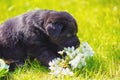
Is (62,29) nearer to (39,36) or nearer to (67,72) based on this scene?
(39,36)

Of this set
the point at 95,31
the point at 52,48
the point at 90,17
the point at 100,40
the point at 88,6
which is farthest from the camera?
the point at 88,6

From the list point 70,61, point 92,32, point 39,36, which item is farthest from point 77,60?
point 92,32

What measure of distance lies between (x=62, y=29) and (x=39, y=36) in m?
0.31

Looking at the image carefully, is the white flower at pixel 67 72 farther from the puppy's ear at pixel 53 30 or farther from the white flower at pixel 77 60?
the puppy's ear at pixel 53 30

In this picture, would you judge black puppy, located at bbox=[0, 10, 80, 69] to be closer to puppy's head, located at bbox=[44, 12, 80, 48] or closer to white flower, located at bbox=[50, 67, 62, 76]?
puppy's head, located at bbox=[44, 12, 80, 48]

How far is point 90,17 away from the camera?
8945mm

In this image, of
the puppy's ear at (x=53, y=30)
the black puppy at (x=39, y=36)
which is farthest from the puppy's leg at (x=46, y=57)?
the puppy's ear at (x=53, y=30)

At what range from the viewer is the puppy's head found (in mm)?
6054

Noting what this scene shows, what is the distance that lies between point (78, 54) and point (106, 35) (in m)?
1.55

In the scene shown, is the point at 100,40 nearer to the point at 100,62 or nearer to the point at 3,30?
the point at 100,62

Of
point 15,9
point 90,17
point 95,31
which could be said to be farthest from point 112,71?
point 15,9

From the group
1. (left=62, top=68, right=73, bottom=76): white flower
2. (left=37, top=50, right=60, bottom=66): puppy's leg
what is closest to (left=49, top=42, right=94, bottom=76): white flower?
(left=62, top=68, right=73, bottom=76): white flower

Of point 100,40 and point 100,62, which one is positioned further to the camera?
point 100,40

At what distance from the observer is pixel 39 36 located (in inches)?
242
